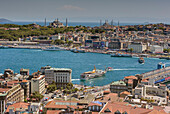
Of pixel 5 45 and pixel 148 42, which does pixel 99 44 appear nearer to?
pixel 148 42

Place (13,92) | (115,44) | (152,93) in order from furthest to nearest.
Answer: (115,44), (13,92), (152,93)

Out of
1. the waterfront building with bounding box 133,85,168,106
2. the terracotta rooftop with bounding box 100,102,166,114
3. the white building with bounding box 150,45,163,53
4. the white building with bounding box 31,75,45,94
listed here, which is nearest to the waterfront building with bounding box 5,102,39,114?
the terracotta rooftop with bounding box 100,102,166,114

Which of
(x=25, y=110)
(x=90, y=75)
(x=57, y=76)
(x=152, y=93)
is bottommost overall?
(x=90, y=75)

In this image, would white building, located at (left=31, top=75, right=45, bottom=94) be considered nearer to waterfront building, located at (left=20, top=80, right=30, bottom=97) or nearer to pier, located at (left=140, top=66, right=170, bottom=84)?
waterfront building, located at (left=20, top=80, right=30, bottom=97)

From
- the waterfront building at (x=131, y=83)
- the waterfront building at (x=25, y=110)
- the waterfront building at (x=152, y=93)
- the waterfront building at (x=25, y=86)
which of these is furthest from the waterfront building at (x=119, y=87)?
the waterfront building at (x=25, y=110)

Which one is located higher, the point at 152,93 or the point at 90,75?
the point at 152,93

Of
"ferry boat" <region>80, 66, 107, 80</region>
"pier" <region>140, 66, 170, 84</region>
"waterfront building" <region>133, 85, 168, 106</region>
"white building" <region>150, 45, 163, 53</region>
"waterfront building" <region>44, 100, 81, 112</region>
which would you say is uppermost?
"waterfront building" <region>44, 100, 81, 112</region>

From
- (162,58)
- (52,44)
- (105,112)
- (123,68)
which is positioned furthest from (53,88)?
(52,44)

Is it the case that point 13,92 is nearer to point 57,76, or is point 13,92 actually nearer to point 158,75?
point 57,76

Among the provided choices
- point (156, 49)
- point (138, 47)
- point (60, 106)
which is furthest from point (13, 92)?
point (138, 47)

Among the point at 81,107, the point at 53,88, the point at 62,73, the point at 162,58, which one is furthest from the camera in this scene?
the point at 162,58

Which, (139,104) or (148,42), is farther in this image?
(148,42)
